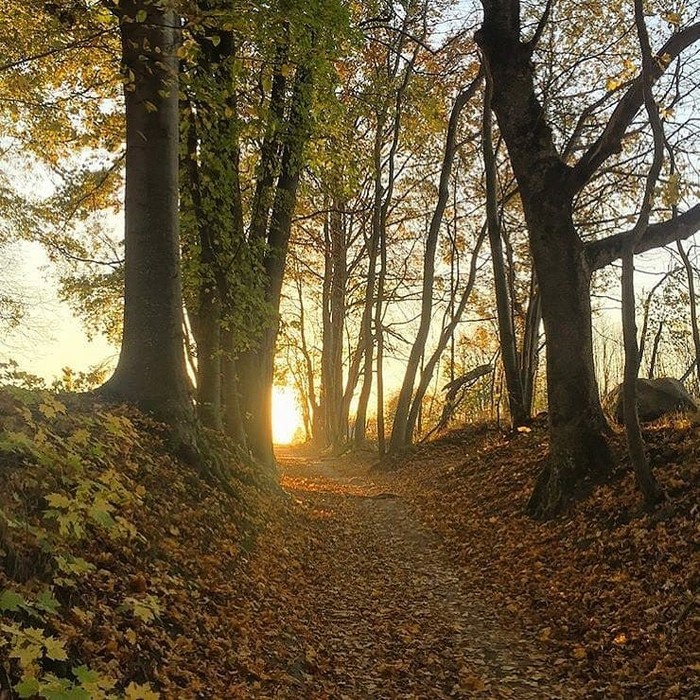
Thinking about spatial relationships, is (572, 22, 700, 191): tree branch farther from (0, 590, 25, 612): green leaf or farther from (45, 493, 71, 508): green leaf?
(0, 590, 25, 612): green leaf

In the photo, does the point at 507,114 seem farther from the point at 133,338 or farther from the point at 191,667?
the point at 191,667

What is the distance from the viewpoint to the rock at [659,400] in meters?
11.7

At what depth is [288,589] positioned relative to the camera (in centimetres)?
702

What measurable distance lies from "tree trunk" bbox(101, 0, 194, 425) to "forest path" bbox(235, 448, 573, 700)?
255cm

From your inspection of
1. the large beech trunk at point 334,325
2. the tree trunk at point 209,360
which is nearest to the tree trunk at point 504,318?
the tree trunk at point 209,360

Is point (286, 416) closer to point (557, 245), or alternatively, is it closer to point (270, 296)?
point (270, 296)

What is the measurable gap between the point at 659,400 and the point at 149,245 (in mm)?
9514

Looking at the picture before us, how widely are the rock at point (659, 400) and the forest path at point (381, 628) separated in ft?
15.6

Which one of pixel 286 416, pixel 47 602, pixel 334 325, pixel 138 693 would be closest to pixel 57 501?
pixel 47 602

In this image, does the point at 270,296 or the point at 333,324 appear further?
the point at 333,324

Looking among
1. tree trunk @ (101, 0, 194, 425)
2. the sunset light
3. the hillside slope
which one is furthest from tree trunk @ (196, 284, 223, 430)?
the sunset light

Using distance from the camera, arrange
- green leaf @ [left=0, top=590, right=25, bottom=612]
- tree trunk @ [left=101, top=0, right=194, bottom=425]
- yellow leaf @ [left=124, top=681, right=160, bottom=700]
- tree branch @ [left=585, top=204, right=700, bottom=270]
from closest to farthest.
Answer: green leaf @ [left=0, top=590, right=25, bottom=612] < yellow leaf @ [left=124, top=681, right=160, bottom=700] < tree trunk @ [left=101, top=0, right=194, bottom=425] < tree branch @ [left=585, top=204, right=700, bottom=270]

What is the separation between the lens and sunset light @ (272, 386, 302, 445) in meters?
48.4

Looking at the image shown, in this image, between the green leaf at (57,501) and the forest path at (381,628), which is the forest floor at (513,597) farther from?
the green leaf at (57,501)
